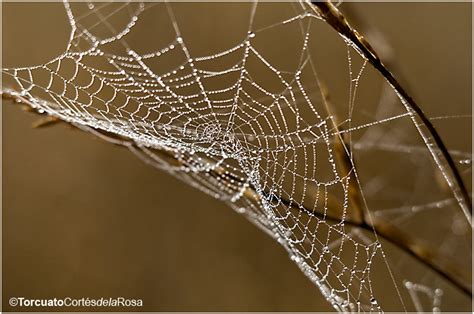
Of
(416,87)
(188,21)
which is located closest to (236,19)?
(188,21)

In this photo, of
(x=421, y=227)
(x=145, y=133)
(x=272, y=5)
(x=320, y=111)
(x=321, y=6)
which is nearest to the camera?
(x=321, y=6)

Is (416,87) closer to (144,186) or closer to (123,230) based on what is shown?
(144,186)

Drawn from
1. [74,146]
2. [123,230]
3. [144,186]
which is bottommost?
[123,230]

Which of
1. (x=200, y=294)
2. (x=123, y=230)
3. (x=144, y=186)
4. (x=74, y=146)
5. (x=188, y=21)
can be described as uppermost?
(x=188, y=21)

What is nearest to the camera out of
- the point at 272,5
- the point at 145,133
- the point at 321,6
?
the point at 321,6

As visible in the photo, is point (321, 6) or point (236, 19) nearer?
point (321, 6)

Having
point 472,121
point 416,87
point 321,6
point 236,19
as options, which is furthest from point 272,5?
point 321,6

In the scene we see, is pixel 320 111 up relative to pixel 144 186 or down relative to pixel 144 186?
up

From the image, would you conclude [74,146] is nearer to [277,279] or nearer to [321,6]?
[277,279]

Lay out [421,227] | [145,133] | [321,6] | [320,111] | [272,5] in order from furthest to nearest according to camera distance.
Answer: [421,227], [272,5], [320,111], [145,133], [321,6]
